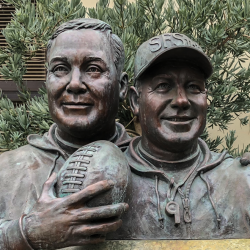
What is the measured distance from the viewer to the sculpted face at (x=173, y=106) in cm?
226

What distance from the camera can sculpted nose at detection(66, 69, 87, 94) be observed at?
2.37 metres

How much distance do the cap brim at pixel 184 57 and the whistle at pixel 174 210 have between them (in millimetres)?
671

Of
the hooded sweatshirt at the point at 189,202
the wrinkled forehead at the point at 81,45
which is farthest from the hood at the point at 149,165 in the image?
the wrinkled forehead at the point at 81,45

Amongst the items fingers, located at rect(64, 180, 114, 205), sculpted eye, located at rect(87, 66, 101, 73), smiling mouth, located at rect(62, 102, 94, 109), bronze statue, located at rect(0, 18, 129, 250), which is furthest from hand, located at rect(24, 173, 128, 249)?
sculpted eye, located at rect(87, 66, 101, 73)

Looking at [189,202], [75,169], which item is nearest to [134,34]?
[189,202]

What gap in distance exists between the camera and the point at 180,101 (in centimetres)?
222

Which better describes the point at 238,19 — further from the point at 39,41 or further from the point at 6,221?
the point at 6,221

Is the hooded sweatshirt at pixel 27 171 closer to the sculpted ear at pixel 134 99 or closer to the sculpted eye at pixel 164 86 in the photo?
the sculpted ear at pixel 134 99

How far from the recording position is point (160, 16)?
4609mm

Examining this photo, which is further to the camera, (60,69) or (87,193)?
(60,69)

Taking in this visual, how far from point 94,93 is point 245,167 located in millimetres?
881

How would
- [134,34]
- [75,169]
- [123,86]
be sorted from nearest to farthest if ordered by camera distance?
[75,169] < [123,86] < [134,34]

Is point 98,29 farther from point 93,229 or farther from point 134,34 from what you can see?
point 134,34

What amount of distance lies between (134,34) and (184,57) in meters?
2.25
